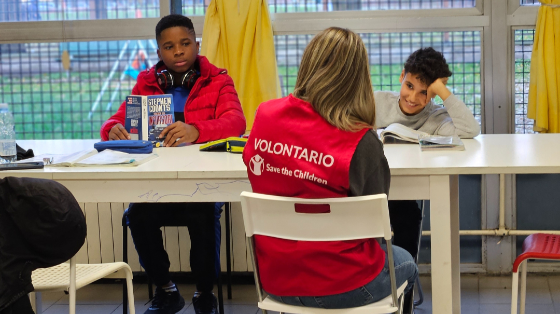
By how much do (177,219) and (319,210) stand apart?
3.30 ft

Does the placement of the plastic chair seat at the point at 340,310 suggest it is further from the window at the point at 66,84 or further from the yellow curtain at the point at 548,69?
the window at the point at 66,84

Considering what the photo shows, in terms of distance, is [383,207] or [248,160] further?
[248,160]

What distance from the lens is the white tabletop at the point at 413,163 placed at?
1.71 metres

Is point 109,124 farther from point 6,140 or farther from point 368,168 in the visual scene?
point 368,168

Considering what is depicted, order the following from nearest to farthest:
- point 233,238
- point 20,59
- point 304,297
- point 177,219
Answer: point 304,297
point 177,219
point 233,238
point 20,59

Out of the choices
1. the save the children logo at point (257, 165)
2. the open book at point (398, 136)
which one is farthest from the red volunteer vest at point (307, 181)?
the open book at point (398, 136)

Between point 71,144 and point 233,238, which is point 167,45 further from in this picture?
point 233,238

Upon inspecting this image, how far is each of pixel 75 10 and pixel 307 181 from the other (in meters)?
2.34

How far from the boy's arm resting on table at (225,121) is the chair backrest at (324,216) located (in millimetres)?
997

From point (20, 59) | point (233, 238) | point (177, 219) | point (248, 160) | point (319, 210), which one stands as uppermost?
point (20, 59)

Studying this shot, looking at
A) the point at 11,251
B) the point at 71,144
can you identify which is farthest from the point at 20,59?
the point at 11,251

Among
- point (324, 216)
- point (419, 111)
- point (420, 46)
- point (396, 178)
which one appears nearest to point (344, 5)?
point (420, 46)

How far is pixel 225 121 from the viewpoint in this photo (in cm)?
246

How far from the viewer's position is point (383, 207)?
4.47 ft
